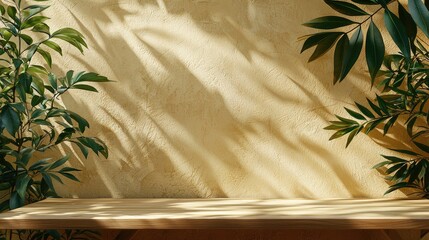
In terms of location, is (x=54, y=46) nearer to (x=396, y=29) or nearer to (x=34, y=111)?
(x=34, y=111)

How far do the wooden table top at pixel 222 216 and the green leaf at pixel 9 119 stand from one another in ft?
1.05


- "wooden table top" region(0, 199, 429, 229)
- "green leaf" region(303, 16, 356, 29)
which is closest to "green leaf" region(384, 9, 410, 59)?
"green leaf" region(303, 16, 356, 29)

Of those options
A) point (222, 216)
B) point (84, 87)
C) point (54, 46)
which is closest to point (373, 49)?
point (222, 216)

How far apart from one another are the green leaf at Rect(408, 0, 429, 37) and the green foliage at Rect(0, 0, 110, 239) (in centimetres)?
145

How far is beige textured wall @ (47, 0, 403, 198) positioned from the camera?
8.32 feet

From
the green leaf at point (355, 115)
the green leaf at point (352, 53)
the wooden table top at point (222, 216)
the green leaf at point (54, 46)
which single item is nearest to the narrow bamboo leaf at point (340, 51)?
the green leaf at point (352, 53)

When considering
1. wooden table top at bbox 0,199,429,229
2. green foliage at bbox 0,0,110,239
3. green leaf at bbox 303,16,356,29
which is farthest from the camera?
green foliage at bbox 0,0,110,239

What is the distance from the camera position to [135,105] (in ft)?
8.50

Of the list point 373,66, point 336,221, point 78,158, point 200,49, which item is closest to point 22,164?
point 78,158

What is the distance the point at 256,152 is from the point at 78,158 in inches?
33.5

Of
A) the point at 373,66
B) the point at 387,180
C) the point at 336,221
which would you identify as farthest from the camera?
the point at 387,180

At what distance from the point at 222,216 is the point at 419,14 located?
103cm

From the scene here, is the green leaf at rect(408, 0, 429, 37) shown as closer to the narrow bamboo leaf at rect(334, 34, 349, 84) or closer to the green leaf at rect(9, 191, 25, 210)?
the narrow bamboo leaf at rect(334, 34, 349, 84)

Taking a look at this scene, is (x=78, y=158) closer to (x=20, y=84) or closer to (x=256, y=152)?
(x=20, y=84)
